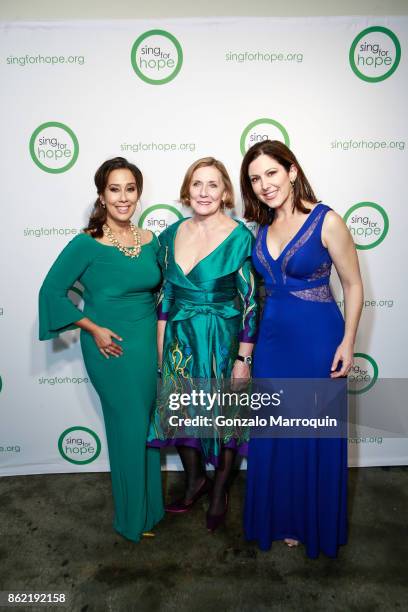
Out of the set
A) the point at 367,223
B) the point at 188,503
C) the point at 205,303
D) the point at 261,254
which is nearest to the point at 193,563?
the point at 188,503

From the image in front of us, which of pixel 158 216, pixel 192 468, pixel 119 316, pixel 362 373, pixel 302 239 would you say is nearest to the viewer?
pixel 302 239

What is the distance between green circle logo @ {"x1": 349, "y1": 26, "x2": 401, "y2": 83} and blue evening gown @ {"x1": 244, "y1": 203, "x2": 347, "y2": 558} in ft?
3.90

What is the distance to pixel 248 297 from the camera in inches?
81.1

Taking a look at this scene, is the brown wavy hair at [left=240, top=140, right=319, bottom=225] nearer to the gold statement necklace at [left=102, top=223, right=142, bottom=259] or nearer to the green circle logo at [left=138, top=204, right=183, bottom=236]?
the gold statement necklace at [left=102, top=223, right=142, bottom=259]

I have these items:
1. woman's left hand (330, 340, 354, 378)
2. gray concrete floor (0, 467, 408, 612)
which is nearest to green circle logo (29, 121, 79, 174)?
woman's left hand (330, 340, 354, 378)

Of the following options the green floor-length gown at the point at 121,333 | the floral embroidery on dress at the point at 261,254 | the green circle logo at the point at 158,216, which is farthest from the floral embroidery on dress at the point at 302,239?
the green circle logo at the point at 158,216

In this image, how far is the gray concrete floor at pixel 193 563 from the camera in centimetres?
181

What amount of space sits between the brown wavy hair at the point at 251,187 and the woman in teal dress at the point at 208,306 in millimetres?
115

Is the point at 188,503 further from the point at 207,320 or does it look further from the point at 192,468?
the point at 207,320

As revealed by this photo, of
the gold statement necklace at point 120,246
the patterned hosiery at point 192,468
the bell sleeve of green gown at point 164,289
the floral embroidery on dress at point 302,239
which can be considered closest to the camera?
the floral embroidery on dress at point 302,239

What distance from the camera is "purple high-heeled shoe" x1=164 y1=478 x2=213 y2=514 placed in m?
2.38

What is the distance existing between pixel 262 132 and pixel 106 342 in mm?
1494

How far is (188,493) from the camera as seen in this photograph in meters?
2.41

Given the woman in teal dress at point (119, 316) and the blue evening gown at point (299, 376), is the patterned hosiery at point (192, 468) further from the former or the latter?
the blue evening gown at point (299, 376)
